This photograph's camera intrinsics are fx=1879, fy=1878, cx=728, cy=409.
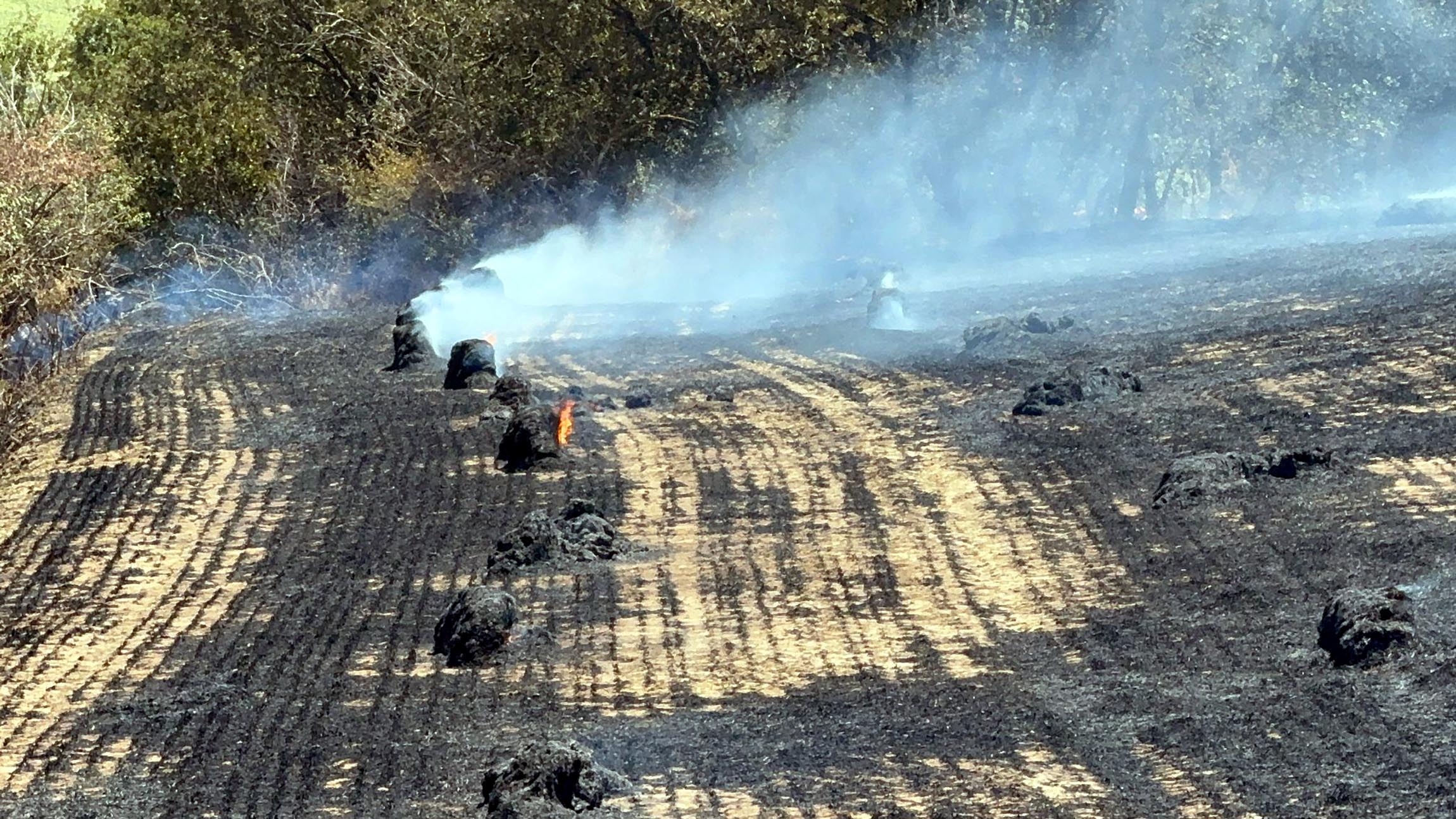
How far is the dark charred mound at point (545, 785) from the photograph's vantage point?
946 centimetres

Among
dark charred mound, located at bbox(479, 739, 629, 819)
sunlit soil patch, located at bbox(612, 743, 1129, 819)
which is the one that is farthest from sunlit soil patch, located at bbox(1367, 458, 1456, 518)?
dark charred mound, located at bbox(479, 739, 629, 819)

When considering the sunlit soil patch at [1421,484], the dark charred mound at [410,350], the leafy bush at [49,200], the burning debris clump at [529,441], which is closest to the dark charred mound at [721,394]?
the burning debris clump at [529,441]

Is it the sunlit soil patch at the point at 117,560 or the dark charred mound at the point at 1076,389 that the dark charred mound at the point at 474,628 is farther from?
the dark charred mound at the point at 1076,389

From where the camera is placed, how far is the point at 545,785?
956 centimetres

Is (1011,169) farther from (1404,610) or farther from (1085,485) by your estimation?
(1404,610)

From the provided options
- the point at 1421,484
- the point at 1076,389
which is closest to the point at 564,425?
the point at 1076,389

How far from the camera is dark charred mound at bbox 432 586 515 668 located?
13.0 m

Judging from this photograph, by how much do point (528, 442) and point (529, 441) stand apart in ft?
0.07

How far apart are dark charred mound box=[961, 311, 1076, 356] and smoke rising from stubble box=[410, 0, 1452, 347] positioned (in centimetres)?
929

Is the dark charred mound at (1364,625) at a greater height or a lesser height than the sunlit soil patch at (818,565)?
greater

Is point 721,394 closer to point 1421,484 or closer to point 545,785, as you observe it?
point 1421,484

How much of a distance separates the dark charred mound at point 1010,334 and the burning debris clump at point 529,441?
24.6ft

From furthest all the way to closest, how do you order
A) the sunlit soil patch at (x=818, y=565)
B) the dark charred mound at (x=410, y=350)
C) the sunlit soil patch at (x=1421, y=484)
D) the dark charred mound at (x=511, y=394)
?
the dark charred mound at (x=410, y=350), the dark charred mound at (x=511, y=394), the sunlit soil patch at (x=1421, y=484), the sunlit soil patch at (x=818, y=565)

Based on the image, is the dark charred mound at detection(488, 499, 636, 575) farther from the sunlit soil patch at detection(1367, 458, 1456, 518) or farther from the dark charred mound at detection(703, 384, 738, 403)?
the dark charred mound at detection(703, 384, 738, 403)
